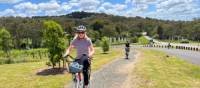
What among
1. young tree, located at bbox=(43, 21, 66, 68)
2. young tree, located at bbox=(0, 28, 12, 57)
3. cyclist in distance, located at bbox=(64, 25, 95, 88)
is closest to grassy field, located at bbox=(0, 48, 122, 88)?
young tree, located at bbox=(43, 21, 66, 68)

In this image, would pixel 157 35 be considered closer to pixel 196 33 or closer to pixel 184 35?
pixel 184 35

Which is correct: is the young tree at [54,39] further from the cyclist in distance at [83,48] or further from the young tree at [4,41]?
the young tree at [4,41]

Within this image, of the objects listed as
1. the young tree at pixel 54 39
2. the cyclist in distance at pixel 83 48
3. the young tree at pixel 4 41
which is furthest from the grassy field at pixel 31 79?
the young tree at pixel 4 41

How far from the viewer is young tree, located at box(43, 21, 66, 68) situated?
30.0 meters

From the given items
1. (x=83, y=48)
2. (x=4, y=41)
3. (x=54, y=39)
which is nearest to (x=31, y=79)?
(x=54, y=39)

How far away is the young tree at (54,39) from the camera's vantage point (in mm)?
30047

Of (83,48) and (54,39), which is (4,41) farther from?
(83,48)

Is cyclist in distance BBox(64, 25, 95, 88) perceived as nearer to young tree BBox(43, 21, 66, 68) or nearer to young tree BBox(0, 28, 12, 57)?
young tree BBox(43, 21, 66, 68)

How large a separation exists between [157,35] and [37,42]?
271ft

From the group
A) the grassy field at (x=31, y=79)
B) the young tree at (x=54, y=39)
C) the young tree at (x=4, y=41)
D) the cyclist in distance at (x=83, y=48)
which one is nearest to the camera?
the cyclist in distance at (x=83, y=48)

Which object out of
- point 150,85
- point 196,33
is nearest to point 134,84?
point 150,85

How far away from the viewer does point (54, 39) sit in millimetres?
30219

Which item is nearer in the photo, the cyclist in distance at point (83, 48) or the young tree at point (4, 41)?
the cyclist in distance at point (83, 48)

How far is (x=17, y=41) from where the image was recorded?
412 ft
